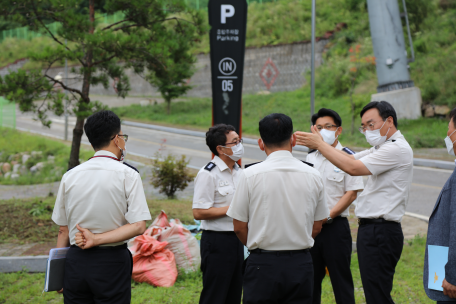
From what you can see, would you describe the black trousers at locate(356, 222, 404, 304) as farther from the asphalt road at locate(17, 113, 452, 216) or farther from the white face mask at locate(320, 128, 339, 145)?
the asphalt road at locate(17, 113, 452, 216)

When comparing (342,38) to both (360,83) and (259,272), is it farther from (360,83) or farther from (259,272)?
(259,272)

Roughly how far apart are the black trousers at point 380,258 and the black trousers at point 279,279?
91 cm

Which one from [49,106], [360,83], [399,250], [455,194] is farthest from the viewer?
[360,83]

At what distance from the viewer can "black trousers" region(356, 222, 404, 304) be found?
3.42 m

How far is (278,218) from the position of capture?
2.73 metres

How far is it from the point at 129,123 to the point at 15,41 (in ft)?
92.4

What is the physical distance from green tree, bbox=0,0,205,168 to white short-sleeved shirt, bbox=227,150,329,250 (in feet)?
15.5

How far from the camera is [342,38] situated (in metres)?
28.5

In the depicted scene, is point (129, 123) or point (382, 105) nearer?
point (382, 105)

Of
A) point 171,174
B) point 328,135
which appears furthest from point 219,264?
point 171,174

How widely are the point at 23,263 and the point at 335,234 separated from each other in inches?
151

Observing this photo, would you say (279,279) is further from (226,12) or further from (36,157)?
(36,157)

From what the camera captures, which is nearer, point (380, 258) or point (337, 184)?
point (380, 258)

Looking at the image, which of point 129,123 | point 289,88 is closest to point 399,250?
point 129,123
